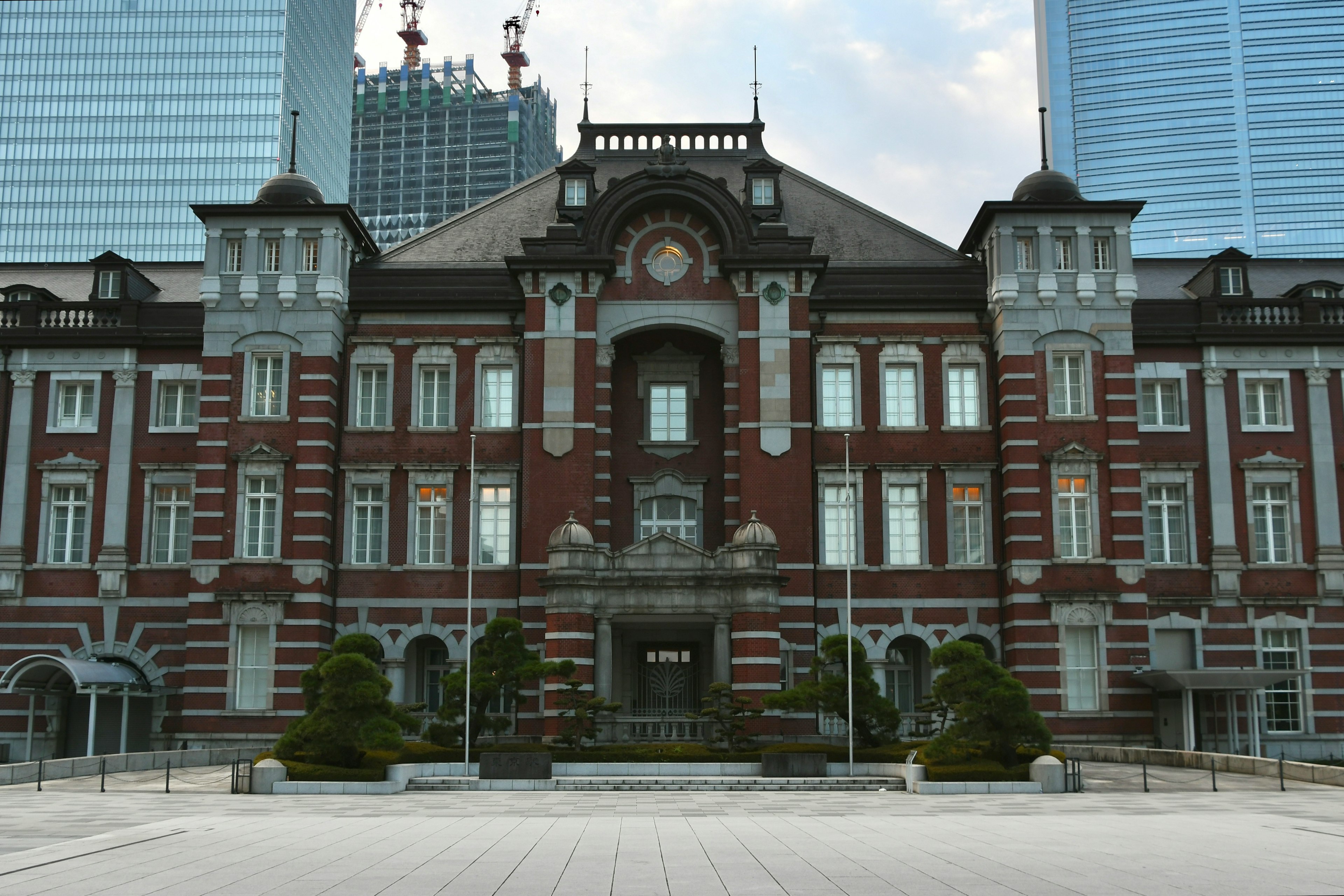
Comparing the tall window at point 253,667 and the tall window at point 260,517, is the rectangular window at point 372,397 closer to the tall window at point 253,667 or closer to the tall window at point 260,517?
the tall window at point 260,517

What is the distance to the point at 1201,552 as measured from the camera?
43.2 metres

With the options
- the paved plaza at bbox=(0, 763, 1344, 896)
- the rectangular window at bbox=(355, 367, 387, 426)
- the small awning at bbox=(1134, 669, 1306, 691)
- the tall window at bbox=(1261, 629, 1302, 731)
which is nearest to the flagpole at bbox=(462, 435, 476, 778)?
the rectangular window at bbox=(355, 367, 387, 426)

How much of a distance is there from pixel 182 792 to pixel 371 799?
461 cm

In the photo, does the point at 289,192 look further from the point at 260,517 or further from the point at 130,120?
the point at 130,120

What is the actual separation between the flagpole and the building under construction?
124781mm

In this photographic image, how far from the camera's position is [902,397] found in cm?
4350

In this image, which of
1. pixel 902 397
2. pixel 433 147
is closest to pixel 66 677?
pixel 902 397

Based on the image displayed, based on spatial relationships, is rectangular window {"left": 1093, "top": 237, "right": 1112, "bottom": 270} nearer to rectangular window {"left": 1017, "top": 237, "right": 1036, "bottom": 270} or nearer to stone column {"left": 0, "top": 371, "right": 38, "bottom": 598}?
rectangular window {"left": 1017, "top": 237, "right": 1036, "bottom": 270}

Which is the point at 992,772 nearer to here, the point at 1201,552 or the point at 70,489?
the point at 1201,552

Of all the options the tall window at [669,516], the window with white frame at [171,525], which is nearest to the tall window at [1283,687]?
the tall window at [669,516]

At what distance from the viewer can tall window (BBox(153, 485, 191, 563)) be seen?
43.4 meters

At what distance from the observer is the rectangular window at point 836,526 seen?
42406mm

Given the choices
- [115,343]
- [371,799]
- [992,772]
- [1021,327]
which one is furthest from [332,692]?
[1021,327]

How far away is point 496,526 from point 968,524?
14037 mm
